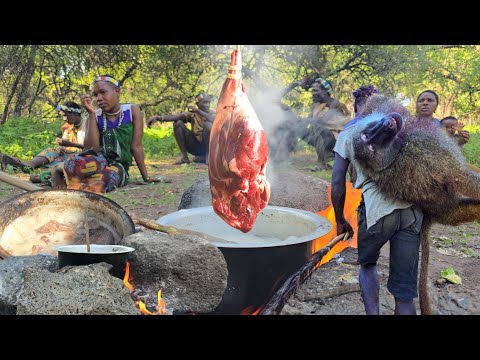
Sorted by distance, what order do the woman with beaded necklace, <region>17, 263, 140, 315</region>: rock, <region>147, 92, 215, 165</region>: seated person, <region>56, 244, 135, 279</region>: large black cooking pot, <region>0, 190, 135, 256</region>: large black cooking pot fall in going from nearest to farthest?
<region>17, 263, 140, 315</region>: rock < <region>56, 244, 135, 279</region>: large black cooking pot < <region>0, 190, 135, 256</region>: large black cooking pot < the woman with beaded necklace < <region>147, 92, 215, 165</region>: seated person

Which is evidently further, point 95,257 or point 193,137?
point 193,137

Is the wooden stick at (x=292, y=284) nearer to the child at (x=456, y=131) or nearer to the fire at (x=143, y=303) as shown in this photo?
the fire at (x=143, y=303)

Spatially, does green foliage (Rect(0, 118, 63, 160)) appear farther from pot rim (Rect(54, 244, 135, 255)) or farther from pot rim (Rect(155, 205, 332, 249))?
pot rim (Rect(54, 244, 135, 255))

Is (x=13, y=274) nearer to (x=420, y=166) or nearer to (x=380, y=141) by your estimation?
(x=380, y=141)

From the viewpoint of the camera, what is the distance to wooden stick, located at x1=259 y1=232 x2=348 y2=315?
112 inches

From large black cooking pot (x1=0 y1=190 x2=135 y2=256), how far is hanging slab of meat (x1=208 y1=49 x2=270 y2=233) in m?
0.90

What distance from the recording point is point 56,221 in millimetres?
3605

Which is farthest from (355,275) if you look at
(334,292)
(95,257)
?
(95,257)

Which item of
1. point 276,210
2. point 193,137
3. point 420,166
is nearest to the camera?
point 420,166

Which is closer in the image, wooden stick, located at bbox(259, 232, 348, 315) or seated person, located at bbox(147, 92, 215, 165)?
wooden stick, located at bbox(259, 232, 348, 315)

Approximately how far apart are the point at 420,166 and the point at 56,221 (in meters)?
2.73

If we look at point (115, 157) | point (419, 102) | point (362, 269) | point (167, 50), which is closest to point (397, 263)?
point (362, 269)

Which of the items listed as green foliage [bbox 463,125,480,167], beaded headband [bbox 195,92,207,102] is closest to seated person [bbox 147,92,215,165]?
beaded headband [bbox 195,92,207,102]

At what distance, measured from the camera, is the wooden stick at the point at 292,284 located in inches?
112
